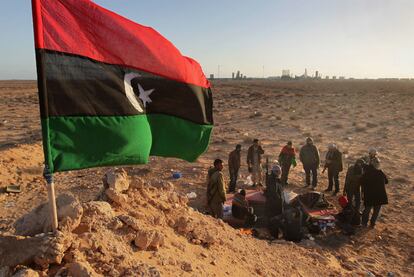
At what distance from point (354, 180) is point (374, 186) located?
65 centimetres

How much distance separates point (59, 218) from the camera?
407 centimetres

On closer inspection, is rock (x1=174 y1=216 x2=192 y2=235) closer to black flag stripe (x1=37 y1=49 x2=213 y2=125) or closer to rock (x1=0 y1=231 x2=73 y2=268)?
black flag stripe (x1=37 y1=49 x2=213 y2=125)

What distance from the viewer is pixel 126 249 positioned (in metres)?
4.24

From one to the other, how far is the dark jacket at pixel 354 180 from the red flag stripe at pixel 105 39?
219 inches

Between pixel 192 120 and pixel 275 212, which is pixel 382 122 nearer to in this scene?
pixel 275 212

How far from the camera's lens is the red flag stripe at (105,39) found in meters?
3.46

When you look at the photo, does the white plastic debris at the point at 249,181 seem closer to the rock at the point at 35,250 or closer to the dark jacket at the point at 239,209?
the dark jacket at the point at 239,209

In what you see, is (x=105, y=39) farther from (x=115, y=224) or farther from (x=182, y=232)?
(x=182, y=232)

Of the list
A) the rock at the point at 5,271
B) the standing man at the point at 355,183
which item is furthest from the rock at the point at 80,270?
the standing man at the point at 355,183

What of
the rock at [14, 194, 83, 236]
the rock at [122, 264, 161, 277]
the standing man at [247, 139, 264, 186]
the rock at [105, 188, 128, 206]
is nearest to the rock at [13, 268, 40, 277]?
the rock at [14, 194, 83, 236]

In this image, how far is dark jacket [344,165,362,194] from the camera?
28.9 ft

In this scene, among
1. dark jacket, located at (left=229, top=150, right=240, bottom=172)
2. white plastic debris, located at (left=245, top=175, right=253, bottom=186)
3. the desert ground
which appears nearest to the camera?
the desert ground

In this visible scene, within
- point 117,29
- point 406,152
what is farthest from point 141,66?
point 406,152

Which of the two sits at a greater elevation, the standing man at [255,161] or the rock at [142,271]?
the rock at [142,271]
